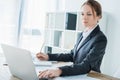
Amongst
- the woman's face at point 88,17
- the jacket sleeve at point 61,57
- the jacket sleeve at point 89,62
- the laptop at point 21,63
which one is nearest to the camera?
the laptop at point 21,63

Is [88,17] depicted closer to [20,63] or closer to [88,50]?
[88,50]

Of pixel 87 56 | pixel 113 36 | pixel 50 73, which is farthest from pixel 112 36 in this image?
pixel 50 73

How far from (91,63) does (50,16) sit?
2360 mm

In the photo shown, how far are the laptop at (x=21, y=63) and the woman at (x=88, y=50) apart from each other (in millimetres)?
164

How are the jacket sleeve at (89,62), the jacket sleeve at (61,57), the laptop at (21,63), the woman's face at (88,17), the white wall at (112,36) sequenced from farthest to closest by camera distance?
the white wall at (112,36) → the jacket sleeve at (61,57) → the woman's face at (88,17) → the jacket sleeve at (89,62) → the laptop at (21,63)

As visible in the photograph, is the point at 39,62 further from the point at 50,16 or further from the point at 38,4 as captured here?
the point at 38,4

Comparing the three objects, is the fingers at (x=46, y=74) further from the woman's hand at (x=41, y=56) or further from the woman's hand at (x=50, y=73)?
the woman's hand at (x=41, y=56)

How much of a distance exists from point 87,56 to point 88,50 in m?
0.12

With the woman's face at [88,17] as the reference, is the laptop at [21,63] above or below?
below

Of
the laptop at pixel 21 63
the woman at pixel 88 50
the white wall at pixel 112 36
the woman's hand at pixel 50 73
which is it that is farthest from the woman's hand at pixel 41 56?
the white wall at pixel 112 36

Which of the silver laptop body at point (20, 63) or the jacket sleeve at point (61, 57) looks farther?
the jacket sleeve at point (61, 57)

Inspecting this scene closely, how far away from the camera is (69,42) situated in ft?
11.2

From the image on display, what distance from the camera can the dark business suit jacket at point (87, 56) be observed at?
1.37 meters

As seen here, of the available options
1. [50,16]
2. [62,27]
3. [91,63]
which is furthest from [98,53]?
[50,16]
